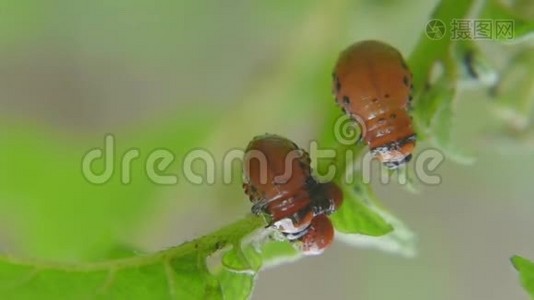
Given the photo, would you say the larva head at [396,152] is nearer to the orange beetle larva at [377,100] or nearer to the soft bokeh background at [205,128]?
the orange beetle larva at [377,100]

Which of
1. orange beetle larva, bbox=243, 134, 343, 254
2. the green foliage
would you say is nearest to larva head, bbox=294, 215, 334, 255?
orange beetle larva, bbox=243, 134, 343, 254

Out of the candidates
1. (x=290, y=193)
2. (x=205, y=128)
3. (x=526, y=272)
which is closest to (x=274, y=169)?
(x=290, y=193)

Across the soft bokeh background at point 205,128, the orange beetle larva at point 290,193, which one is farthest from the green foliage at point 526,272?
the soft bokeh background at point 205,128

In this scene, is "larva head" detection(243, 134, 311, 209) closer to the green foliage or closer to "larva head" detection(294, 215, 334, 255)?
"larva head" detection(294, 215, 334, 255)

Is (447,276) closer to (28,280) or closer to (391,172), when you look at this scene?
(391,172)

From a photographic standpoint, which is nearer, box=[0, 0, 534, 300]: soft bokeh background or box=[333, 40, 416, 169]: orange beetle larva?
box=[333, 40, 416, 169]: orange beetle larva

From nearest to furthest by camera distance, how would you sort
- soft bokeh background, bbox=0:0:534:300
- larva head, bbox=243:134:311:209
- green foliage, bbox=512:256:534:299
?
green foliage, bbox=512:256:534:299 → larva head, bbox=243:134:311:209 → soft bokeh background, bbox=0:0:534:300

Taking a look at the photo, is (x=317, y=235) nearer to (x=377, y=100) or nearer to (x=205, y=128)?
(x=377, y=100)

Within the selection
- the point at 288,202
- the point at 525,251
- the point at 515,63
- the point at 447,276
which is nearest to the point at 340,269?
the point at 447,276
